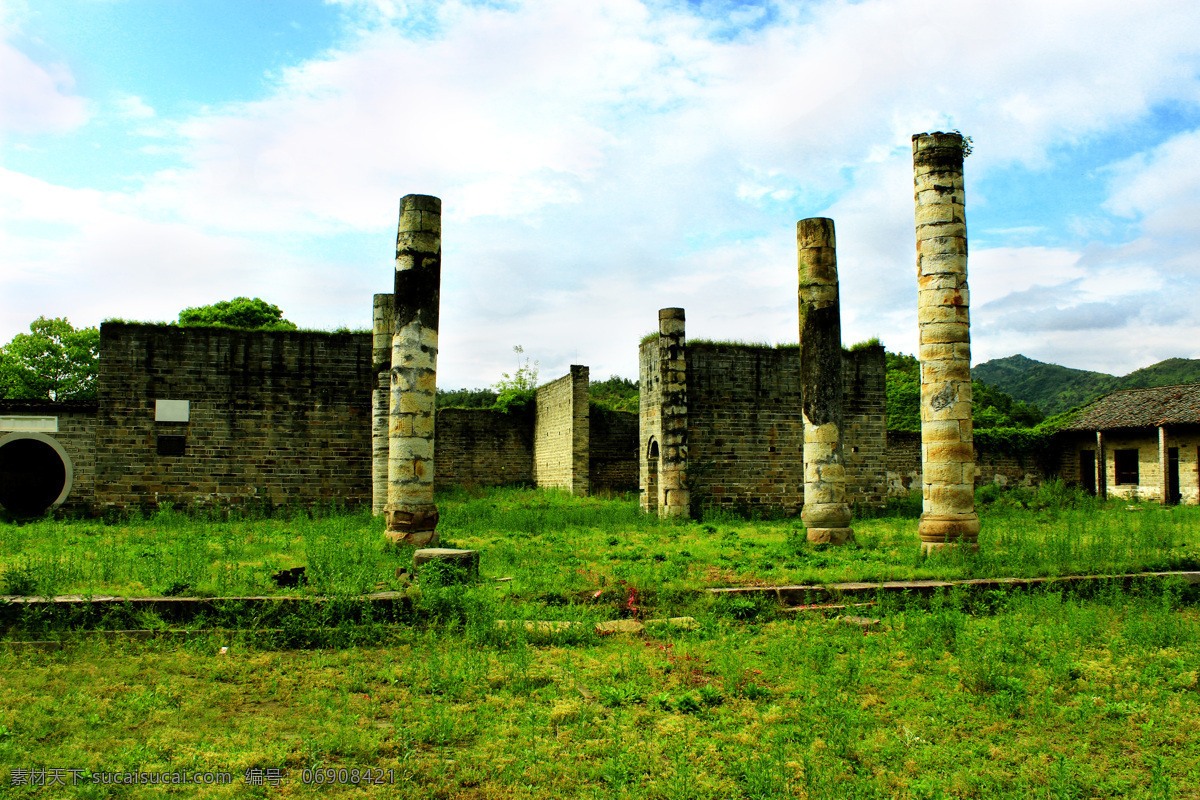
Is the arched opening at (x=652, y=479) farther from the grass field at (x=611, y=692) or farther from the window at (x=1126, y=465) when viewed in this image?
the window at (x=1126, y=465)

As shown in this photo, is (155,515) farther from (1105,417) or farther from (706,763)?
(1105,417)

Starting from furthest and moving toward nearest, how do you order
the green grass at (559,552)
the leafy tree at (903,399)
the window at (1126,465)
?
the leafy tree at (903,399) < the window at (1126,465) < the green grass at (559,552)

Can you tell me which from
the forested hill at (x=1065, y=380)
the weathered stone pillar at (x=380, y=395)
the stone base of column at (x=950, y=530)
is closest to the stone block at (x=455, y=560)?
the stone base of column at (x=950, y=530)

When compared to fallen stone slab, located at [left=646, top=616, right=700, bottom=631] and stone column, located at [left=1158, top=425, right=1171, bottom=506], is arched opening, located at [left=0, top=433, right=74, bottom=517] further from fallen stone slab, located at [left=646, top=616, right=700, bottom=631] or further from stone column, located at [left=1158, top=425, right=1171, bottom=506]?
stone column, located at [left=1158, top=425, right=1171, bottom=506]

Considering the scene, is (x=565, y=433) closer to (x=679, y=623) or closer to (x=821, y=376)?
(x=821, y=376)

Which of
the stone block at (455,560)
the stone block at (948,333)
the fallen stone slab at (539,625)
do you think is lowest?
the fallen stone slab at (539,625)

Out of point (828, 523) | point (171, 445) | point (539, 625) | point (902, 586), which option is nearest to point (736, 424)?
point (828, 523)

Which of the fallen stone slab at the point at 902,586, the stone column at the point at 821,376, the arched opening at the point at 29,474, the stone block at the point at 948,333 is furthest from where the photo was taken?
the arched opening at the point at 29,474

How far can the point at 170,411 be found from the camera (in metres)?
15.8

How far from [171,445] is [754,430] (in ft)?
41.3

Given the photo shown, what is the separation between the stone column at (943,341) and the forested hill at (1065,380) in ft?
165

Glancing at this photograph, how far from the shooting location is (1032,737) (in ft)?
14.4

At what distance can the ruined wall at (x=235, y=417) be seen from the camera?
15680 mm

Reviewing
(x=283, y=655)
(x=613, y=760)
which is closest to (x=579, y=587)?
(x=283, y=655)
